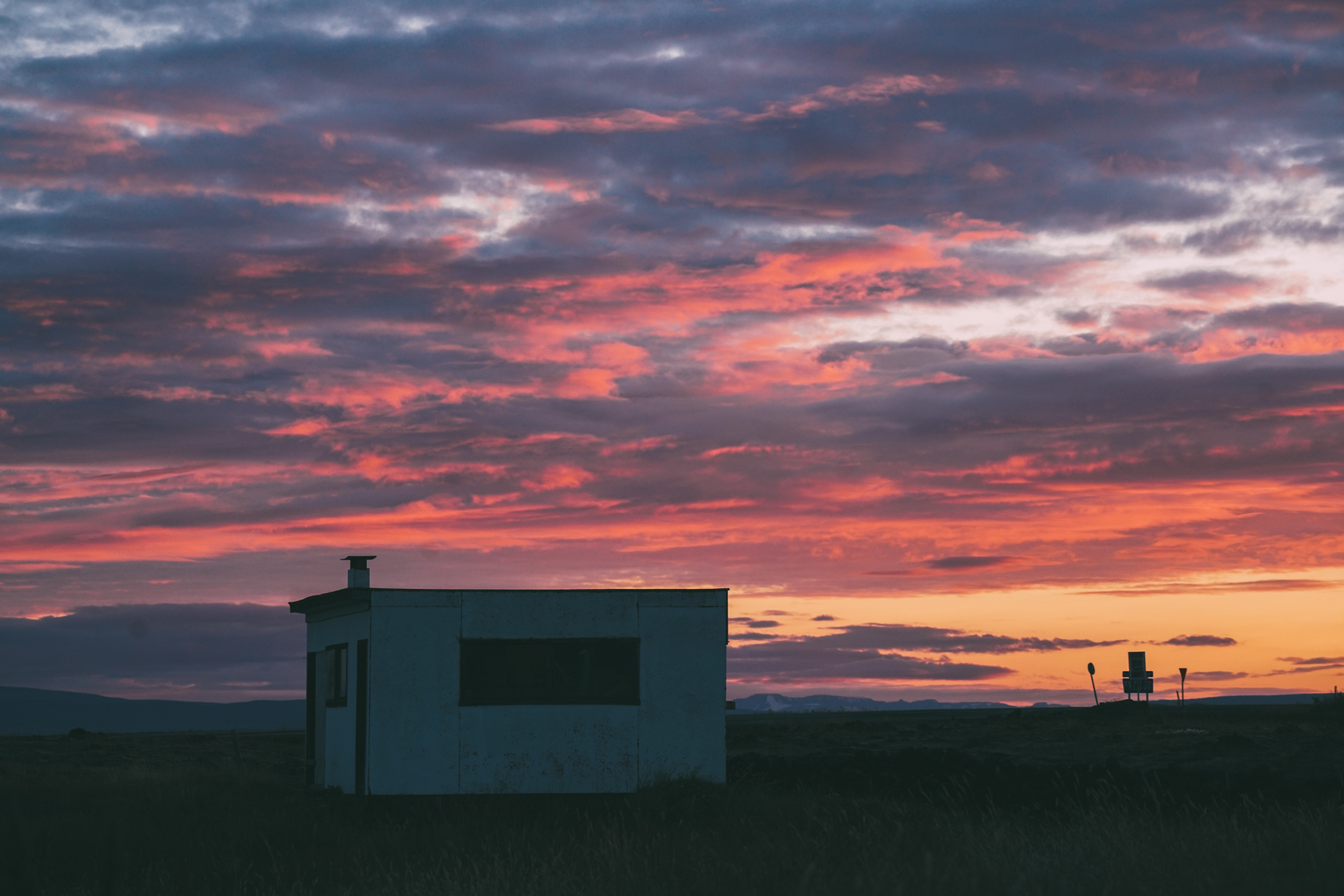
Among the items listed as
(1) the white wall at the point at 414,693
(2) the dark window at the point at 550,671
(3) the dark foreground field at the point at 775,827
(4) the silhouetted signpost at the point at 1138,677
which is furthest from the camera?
(4) the silhouetted signpost at the point at 1138,677

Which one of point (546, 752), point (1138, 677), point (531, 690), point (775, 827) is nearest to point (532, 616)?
point (531, 690)

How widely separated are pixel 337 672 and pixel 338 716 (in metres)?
1.11

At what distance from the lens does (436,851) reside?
17000 mm

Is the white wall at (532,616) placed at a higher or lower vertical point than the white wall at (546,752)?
higher

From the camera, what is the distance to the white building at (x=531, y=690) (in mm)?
23625

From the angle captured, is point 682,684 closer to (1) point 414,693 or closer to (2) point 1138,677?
(1) point 414,693

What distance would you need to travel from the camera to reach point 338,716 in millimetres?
25609

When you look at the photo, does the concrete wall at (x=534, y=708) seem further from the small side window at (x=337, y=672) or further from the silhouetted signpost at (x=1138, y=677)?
the silhouetted signpost at (x=1138, y=677)

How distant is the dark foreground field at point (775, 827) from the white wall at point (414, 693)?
59cm

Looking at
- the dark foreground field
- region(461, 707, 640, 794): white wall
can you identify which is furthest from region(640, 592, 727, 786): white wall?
the dark foreground field

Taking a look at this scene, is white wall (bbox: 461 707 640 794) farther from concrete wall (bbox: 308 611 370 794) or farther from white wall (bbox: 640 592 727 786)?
concrete wall (bbox: 308 611 370 794)

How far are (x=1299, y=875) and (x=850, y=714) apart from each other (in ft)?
421

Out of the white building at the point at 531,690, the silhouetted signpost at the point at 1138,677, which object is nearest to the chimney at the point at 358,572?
the white building at the point at 531,690

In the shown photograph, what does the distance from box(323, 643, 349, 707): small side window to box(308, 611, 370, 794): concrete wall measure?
0.44 ft
